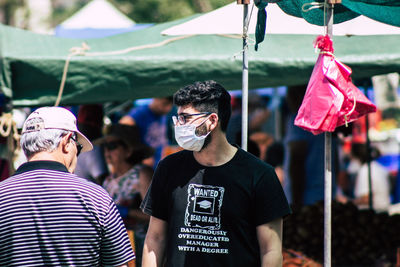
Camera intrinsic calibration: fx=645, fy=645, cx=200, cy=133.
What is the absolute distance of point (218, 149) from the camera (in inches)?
117

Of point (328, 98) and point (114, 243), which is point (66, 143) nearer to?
point (114, 243)

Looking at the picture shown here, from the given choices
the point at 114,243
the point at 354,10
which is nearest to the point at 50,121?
the point at 114,243

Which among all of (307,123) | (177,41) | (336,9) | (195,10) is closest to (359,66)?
(336,9)

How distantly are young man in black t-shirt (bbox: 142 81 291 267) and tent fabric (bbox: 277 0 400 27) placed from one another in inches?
28.8

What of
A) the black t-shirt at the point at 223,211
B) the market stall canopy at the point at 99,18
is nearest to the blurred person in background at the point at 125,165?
the black t-shirt at the point at 223,211

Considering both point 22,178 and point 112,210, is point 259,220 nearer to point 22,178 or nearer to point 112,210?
point 112,210

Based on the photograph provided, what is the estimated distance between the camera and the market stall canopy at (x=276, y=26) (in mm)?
4062

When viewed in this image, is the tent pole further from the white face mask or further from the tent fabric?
the white face mask

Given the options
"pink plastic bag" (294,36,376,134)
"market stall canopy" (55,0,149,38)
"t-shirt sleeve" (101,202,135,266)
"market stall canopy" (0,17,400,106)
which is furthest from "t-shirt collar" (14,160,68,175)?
"market stall canopy" (55,0,149,38)

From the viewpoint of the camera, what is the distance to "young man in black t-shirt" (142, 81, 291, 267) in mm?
2887

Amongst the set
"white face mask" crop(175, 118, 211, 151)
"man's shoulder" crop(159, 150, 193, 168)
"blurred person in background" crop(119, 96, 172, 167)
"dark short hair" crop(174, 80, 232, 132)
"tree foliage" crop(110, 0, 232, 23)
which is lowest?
"man's shoulder" crop(159, 150, 193, 168)

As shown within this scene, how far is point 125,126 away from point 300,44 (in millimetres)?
1678

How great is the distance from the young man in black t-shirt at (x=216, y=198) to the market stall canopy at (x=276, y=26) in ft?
3.98

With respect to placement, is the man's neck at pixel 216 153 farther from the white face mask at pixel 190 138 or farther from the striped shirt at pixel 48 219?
the striped shirt at pixel 48 219
